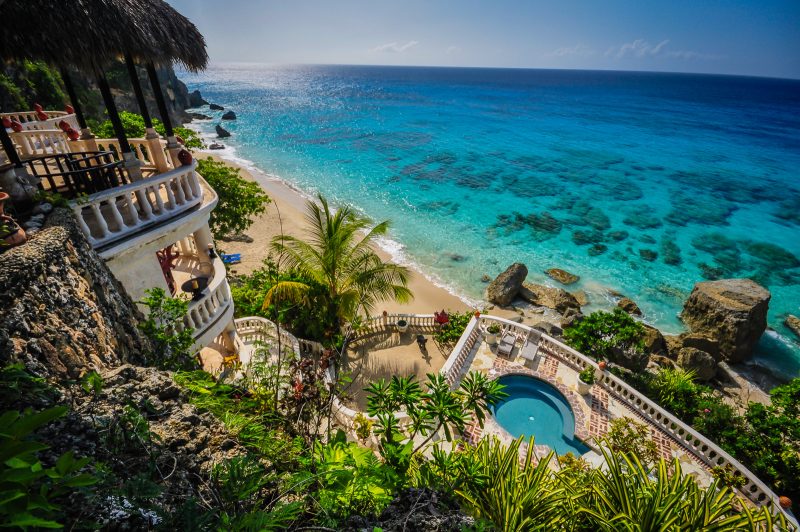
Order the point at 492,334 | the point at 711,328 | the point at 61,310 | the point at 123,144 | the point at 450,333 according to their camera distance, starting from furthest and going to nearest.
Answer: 1. the point at 711,328
2. the point at 450,333
3. the point at 492,334
4. the point at 123,144
5. the point at 61,310

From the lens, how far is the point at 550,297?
2219 centimetres

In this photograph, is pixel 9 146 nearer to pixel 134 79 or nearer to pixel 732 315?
pixel 134 79

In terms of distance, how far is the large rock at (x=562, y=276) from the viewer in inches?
961

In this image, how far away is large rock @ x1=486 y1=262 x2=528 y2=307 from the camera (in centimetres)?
2139

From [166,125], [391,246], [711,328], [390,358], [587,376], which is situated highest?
[166,125]

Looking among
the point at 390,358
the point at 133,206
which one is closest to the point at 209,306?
the point at 133,206

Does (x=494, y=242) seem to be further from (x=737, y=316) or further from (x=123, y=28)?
(x=123, y=28)

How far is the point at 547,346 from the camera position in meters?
13.2

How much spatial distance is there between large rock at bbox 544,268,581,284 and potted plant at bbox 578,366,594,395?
13856mm

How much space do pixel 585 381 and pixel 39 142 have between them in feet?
59.3

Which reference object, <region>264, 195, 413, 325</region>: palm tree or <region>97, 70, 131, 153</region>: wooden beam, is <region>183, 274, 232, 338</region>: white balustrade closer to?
<region>264, 195, 413, 325</region>: palm tree

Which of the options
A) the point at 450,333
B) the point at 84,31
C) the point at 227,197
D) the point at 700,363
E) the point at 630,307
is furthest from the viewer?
the point at 630,307

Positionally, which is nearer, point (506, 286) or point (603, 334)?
point (603, 334)

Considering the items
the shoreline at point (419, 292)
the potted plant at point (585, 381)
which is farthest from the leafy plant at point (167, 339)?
the potted plant at point (585, 381)
